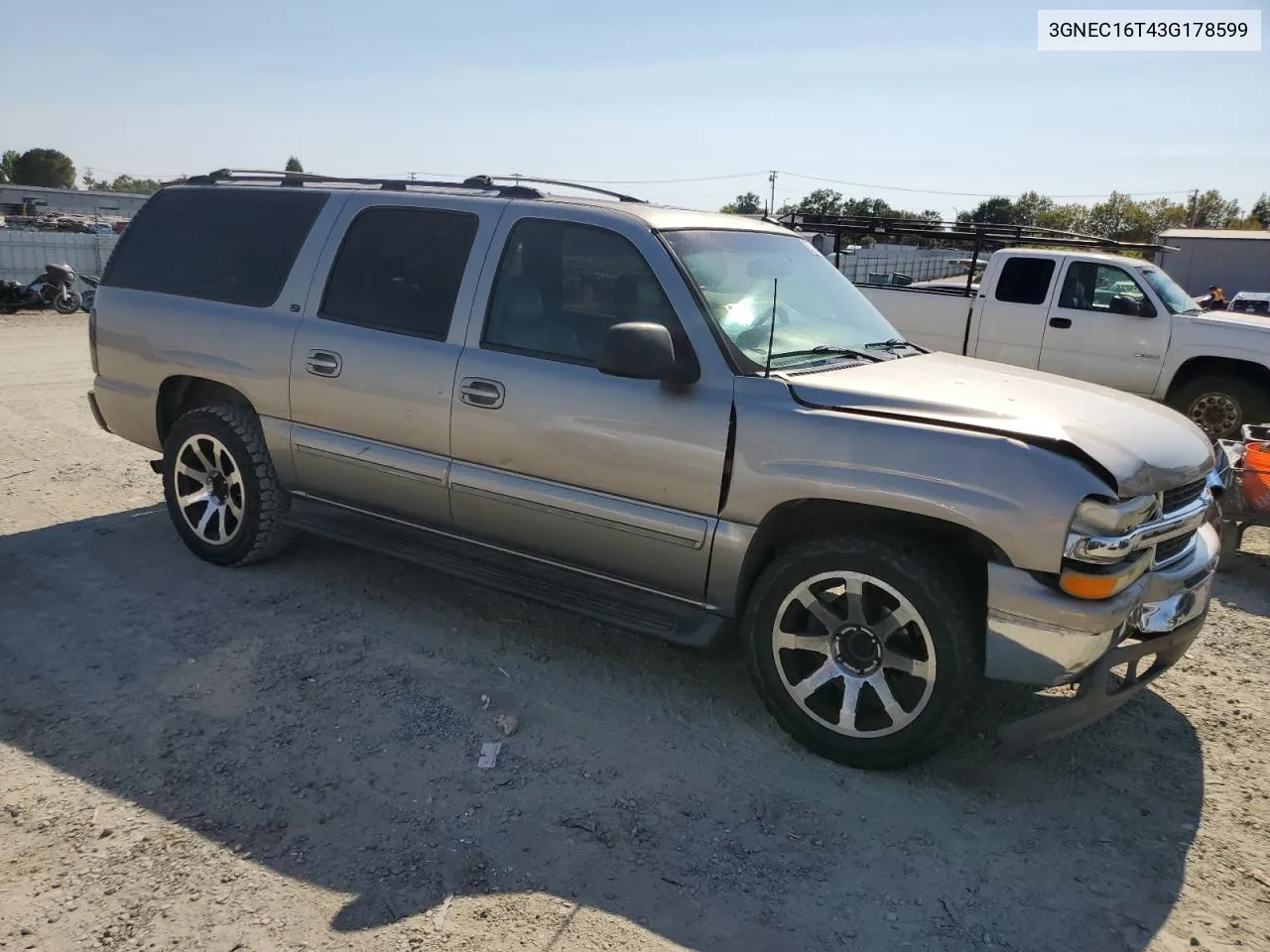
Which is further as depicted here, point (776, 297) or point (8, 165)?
point (8, 165)

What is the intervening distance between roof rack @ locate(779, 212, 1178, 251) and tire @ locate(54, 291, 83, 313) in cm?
1407

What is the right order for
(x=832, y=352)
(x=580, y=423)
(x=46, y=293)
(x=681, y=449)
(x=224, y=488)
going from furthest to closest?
(x=46, y=293) → (x=224, y=488) → (x=832, y=352) → (x=580, y=423) → (x=681, y=449)

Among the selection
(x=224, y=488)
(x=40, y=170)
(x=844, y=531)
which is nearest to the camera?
(x=844, y=531)

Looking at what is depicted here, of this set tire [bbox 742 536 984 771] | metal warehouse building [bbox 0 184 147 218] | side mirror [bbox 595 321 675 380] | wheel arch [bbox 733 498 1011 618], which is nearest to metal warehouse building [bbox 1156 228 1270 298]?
wheel arch [bbox 733 498 1011 618]

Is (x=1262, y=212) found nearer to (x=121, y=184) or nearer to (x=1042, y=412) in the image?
(x=1042, y=412)

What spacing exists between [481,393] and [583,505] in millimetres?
683

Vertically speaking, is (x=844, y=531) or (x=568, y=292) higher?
(x=568, y=292)

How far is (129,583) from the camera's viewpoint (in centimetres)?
490

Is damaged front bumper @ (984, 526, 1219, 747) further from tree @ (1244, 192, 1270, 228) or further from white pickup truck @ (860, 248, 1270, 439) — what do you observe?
tree @ (1244, 192, 1270, 228)

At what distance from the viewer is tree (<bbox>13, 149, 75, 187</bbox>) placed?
97812 mm

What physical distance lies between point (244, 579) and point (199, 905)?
2.57 m

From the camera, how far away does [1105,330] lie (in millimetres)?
9633

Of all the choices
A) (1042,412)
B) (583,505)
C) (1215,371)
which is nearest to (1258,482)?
(1042,412)

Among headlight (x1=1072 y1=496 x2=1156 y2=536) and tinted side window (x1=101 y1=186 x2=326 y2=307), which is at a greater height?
tinted side window (x1=101 y1=186 x2=326 y2=307)
